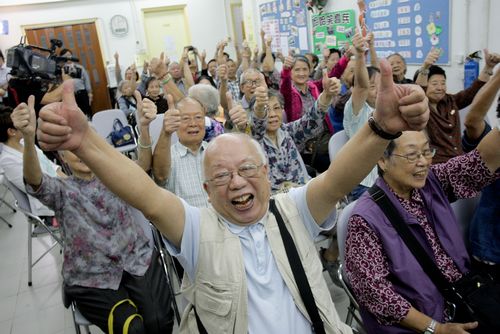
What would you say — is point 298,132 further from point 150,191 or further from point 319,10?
point 319,10

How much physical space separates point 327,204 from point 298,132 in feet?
4.99

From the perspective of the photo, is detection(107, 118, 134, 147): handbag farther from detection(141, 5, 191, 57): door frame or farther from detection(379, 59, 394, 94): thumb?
detection(141, 5, 191, 57): door frame

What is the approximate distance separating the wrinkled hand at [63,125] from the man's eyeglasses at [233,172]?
387mm

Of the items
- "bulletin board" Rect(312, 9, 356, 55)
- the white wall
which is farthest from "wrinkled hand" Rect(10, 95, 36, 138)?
the white wall

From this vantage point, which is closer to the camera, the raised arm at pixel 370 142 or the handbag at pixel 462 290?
the raised arm at pixel 370 142

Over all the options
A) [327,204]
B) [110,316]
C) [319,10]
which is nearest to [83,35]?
[319,10]

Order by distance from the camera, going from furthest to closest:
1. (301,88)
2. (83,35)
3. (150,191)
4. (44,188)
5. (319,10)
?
(83,35) < (319,10) < (301,88) < (44,188) < (150,191)

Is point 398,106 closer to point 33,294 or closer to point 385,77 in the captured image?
point 385,77

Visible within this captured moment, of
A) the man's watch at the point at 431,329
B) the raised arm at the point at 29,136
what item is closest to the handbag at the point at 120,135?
the raised arm at the point at 29,136

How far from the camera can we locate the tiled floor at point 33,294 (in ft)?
7.96

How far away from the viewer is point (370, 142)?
3.31 feet

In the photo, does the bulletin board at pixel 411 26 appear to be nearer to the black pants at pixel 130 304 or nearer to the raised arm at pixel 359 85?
the raised arm at pixel 359 85

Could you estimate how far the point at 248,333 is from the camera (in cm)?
111

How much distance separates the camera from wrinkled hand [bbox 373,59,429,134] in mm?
894
